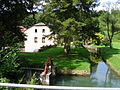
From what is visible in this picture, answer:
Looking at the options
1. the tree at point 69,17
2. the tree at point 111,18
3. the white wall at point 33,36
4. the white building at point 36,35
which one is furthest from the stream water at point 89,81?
the white wall at point 33,36

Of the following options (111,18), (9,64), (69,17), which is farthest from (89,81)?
(111,18)

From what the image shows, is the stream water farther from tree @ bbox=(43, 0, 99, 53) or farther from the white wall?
the white wall

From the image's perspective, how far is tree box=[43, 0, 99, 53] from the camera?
80.7 ft

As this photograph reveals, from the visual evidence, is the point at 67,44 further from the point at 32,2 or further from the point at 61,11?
the point at 32,2

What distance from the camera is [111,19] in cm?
4128

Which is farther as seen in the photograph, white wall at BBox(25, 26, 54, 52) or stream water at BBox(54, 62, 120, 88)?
white wall at BBox(25, 26, 54, 52)

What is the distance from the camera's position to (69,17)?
86.1ft

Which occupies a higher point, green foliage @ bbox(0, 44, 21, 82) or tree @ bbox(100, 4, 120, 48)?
tree @ bbox(100, 4, 120, 48)

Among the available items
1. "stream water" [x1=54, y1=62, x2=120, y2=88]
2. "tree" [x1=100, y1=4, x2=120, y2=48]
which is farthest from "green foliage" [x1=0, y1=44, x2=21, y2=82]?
"tree" [x1=100, y1=4, x2=120, y2=48]

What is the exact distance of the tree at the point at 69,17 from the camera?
80.7ft

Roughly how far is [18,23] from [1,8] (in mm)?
2020

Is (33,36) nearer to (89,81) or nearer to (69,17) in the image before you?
(69,17)

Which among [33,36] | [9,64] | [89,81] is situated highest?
[33,36]

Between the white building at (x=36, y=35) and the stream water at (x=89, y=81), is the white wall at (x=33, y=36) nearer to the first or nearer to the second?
the white building at (x=36, y=35)
